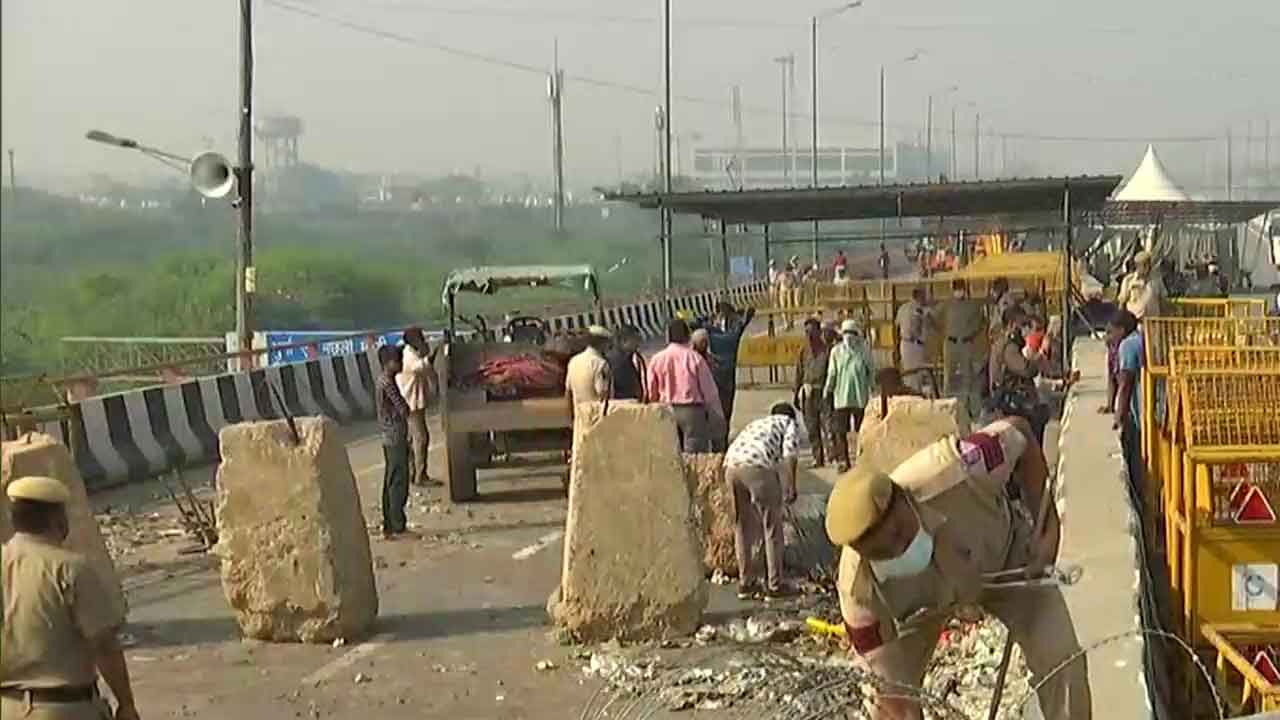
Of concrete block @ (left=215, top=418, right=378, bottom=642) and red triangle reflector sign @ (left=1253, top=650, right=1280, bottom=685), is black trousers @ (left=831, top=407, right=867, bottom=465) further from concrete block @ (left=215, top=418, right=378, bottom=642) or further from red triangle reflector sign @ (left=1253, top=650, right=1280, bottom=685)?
red triangle reflector sign @ (left=1253, top=650, right=1280, bottom=685)

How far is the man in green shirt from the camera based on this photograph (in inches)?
669

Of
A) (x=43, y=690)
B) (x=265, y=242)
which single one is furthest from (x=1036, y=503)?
(x=265, y=242)

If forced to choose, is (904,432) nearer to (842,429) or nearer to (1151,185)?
(842,429)

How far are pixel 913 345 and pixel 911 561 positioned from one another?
15.8 metres

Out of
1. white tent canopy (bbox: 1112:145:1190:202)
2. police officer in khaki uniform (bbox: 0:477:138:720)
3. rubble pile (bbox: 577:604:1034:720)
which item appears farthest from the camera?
white tent canopy (bbox: 1112:145:1190:202)

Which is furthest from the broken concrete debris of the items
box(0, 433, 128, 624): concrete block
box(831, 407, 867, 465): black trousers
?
box(831, 407, 867, 465): black trousers

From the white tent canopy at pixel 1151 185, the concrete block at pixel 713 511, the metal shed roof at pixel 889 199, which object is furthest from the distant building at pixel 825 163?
the concrete block at pixel 713 511

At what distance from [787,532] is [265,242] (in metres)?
16.4

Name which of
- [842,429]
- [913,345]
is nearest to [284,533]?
[842,429]

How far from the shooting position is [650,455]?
1031cm

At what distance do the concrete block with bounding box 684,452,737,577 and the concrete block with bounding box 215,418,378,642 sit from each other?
100 inches

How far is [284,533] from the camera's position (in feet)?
35.0

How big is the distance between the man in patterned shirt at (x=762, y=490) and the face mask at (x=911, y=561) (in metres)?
5.34

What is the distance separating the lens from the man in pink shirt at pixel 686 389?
14.4 meters
